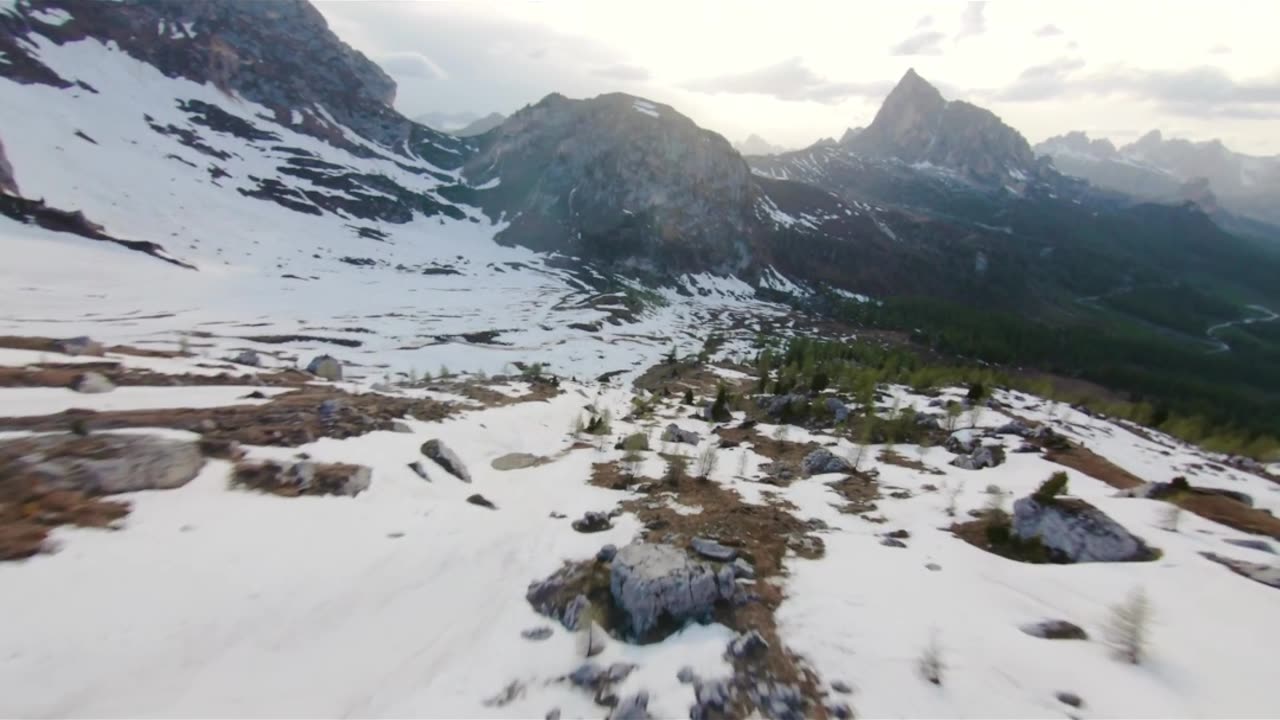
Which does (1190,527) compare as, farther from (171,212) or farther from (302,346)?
(171,212)

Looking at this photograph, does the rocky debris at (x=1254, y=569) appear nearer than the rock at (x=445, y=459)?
Yes

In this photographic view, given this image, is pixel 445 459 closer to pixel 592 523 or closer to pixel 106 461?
pixel 592 523

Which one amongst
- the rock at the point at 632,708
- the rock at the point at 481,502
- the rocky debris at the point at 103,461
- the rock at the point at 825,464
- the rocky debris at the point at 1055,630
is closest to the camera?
the rock at the point at 632,708

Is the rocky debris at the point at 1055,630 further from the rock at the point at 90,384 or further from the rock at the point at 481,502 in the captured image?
the rock at the point at 90,384

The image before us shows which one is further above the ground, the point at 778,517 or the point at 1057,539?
the point at 1057,539

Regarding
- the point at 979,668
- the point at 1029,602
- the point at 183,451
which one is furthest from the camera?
the point at 183,451

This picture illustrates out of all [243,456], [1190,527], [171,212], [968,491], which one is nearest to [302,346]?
[243,456]

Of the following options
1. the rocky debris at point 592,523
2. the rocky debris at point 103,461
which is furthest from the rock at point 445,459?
the rocky debris at point 103,461

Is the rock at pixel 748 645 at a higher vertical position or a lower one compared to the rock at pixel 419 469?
higher
